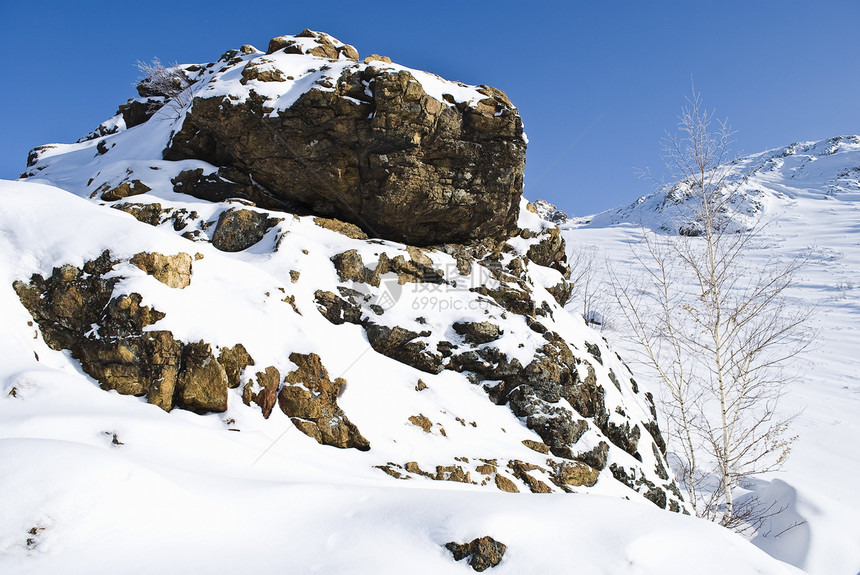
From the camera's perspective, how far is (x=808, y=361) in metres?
20.8

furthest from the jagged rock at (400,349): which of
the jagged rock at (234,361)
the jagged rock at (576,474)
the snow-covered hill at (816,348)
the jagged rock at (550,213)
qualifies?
the jagged rock at (550,213)

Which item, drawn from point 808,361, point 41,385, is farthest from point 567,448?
point 808,361

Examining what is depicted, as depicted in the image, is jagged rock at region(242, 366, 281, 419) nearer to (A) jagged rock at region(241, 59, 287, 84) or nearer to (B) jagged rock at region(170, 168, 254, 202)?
(B) jagged rock at region(170, 168, 254, 202)

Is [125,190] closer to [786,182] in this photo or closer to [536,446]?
[536,446]

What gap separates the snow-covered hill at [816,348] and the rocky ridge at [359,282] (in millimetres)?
2593

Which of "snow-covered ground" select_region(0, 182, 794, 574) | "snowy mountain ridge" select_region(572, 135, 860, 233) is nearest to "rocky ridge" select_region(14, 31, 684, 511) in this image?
"snow-covered ground" select_region(0, 182, 794, 574)

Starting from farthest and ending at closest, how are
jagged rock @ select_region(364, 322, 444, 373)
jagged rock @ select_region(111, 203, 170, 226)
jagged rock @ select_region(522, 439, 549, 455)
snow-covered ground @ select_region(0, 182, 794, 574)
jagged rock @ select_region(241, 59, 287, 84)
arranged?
1. jagged rock @ select_region(241, 59, 287, 84)
2. jagged rock @ select_region(111, 203, 170, 226)
3. jagged rock @ select_region(364, 322, 444, 373)
4. jagged rock @ select_region(522, 439, 549, 455)
5. snow-covered ground @ select_region(0, 182, 794, 574)

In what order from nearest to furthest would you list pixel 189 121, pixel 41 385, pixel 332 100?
pixel 41 385
pixel 332 100
pixel 189 121

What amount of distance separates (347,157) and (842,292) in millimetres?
35466

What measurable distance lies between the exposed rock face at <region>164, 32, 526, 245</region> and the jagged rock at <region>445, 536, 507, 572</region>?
9452mm

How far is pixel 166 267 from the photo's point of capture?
7.01 metres

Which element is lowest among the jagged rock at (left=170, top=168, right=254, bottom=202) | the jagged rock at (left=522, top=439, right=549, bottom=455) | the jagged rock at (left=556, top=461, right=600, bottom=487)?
the jagged rock at (left=556, top=461, right=600, bottom=487)

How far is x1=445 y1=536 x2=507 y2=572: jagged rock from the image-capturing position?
3.27 meters

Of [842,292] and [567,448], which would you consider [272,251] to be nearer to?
[567,448]
